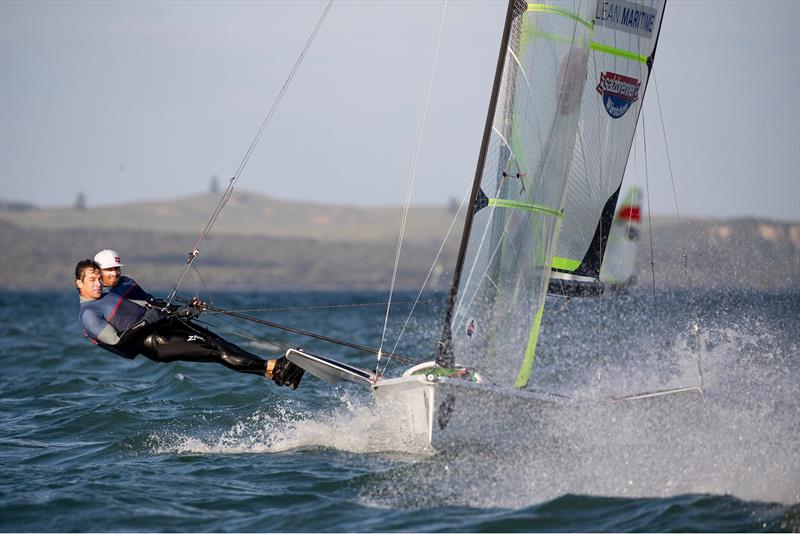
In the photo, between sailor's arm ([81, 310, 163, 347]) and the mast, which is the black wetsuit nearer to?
sailor's arm ([81, 310, 163, 347])

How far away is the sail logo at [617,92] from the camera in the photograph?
956 cm

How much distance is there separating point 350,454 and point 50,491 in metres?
2.34

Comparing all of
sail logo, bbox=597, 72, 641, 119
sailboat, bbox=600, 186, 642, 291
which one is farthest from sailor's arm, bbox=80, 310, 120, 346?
sailboat, bbox=600, 186, 642, 291

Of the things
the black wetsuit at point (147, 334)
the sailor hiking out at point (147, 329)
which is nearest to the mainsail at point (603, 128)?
the sailor hiking out at point (147, 329)

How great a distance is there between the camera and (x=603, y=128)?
959 cm

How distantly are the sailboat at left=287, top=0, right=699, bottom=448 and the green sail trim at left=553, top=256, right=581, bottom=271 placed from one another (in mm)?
150

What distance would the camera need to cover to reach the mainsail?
31.1 feet

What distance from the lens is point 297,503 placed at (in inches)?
283

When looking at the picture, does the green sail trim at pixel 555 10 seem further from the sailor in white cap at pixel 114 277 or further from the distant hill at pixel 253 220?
the distant hill at pixel 253 220

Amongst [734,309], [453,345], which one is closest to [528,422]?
[453,345]

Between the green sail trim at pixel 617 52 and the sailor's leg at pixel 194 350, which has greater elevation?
the green sail trim at pixel 617 52

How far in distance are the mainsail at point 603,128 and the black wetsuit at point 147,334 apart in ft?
9.95

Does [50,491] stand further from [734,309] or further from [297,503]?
[734,309]

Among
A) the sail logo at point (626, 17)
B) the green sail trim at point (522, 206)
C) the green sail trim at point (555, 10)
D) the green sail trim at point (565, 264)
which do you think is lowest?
the green sail trim at point (565, 264)
